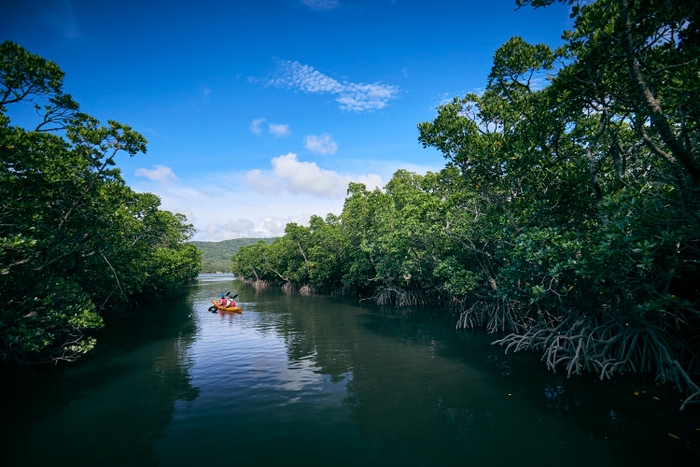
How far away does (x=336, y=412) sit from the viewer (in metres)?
8.46

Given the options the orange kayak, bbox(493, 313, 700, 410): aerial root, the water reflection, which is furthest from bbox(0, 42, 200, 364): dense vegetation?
bbox(493, 313, 700, 410): aerial root

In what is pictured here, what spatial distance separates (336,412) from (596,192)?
986cm

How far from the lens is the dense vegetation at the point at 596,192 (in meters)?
5.89

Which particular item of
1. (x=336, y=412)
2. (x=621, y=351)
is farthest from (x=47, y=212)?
(x=621, y=351)

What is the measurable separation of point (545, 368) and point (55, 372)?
1815 centimetres

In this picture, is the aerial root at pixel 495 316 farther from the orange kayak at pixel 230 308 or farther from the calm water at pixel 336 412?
the orange kayak at pixel 230 308

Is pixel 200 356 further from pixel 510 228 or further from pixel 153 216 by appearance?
pixel 153 216

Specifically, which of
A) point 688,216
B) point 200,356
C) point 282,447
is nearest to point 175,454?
point 282,447

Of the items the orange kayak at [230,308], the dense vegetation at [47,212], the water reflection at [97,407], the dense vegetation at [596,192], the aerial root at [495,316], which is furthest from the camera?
the orange kayak at [230,308]

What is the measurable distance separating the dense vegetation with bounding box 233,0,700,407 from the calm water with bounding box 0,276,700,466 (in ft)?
6.32

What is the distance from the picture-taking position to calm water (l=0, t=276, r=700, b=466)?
653 cm

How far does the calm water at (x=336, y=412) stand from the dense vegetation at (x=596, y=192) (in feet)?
6.32

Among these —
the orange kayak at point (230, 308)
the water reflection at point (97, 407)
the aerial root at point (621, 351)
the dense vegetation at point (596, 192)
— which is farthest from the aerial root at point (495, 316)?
the orange kayak at point (230, 308)

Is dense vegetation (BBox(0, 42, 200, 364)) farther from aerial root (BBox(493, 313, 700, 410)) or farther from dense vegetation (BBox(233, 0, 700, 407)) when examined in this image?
aerial root (BBox(493, 313, 700, 410))
